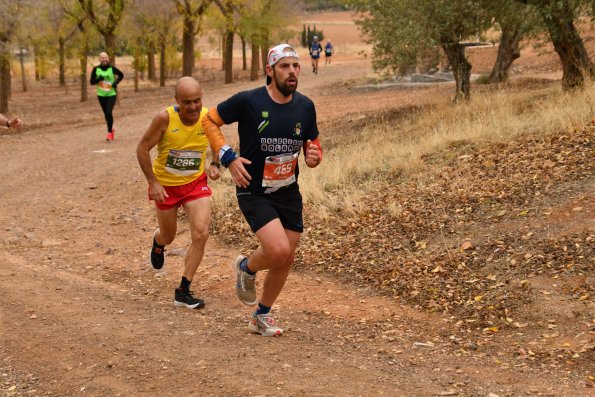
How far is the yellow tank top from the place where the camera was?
265 inches

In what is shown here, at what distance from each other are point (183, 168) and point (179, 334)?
5.14ft

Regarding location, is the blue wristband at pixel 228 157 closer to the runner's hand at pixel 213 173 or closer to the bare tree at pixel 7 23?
the runner's hand at pixel 213 173

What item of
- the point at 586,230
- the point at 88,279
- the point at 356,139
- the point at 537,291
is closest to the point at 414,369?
the point at 537,291

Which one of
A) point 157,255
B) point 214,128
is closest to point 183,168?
point 157,255

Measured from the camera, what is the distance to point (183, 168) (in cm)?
689

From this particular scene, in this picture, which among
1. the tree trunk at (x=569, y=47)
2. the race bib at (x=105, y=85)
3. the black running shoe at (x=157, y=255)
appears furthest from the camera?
the race bib at (x=105, y=85)

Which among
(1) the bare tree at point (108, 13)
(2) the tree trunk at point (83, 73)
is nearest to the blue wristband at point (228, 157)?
(1) the bare tree at point (108, 13)

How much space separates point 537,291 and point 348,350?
176cm

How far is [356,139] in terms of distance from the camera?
14.6 m

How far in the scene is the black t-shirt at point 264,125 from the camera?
547 centimetres

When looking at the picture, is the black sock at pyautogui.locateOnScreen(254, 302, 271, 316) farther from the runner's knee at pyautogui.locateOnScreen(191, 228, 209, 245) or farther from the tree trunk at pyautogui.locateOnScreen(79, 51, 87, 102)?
the tree trunk at pyautogui.locateOnScreen(79, 51, 87, 102)

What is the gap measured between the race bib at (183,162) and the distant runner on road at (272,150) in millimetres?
1177

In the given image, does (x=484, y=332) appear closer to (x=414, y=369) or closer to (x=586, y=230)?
(x=414, y=369)

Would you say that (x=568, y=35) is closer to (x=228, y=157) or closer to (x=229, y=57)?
(x=228, y=157)
